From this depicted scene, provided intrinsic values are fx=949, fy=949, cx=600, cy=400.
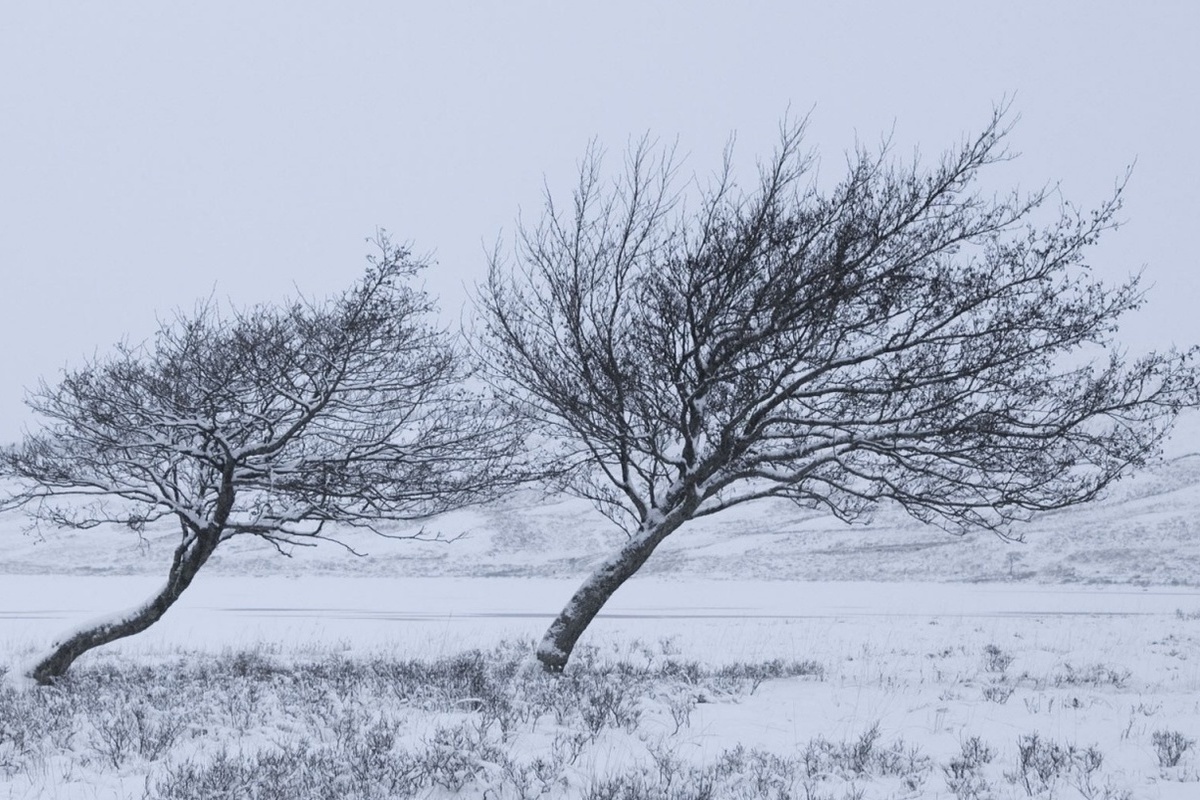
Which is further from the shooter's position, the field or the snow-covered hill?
the snow-covered hill

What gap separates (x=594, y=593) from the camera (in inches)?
457

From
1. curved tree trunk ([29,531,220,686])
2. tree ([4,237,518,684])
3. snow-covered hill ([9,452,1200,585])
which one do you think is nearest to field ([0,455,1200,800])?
curved tree trunk ([29,531,220,686])

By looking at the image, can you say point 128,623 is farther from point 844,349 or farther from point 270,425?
point 844,349

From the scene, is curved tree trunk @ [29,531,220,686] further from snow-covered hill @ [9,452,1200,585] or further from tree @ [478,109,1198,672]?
snow-covered hill @ [9,452,1200,585]

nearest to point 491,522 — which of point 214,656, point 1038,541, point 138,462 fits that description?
point 1038,541

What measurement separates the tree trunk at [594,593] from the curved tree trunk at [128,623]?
4.33 m

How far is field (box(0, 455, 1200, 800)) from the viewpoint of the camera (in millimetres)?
6215

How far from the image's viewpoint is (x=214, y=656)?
15.1m

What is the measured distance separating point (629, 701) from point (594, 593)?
270 centimetres

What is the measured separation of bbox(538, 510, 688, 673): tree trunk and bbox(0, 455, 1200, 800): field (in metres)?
0.45

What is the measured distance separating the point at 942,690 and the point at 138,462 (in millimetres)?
9932

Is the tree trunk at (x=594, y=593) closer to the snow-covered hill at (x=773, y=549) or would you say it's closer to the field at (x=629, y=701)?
the field at (x=629, y=701)

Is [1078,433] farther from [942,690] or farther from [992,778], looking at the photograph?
[992,778]

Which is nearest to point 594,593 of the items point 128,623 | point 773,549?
point 128,623
